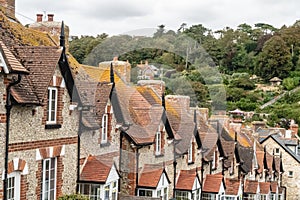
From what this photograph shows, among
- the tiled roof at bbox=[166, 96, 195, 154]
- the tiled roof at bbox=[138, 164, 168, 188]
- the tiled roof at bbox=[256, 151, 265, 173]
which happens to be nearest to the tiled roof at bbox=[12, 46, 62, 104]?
the tiled roof at bbox=[138, 164, 168, 188]

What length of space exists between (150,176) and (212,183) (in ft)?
25.4

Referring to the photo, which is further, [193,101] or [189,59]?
Result: [193,101]

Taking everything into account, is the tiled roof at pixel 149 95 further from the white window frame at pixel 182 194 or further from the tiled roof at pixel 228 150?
the tiled roof at pixel 228 150

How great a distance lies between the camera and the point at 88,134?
55.2 feet

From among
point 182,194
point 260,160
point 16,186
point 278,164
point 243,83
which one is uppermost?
point 243,83

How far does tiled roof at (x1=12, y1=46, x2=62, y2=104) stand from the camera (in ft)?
42.4

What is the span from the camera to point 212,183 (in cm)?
2788

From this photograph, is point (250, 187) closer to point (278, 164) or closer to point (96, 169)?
point (278, 164)

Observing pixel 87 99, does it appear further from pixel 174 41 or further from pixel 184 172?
pixel 184 172

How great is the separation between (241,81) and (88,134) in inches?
3002

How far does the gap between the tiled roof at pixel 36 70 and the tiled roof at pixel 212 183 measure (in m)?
15.7

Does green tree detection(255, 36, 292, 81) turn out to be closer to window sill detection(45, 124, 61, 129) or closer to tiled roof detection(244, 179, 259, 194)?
tiled roof detection(244, 179, 259, 194)

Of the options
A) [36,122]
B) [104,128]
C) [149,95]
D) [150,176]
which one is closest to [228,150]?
[149,95]

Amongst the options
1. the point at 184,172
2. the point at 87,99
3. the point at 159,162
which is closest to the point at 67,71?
the point at 87,99
